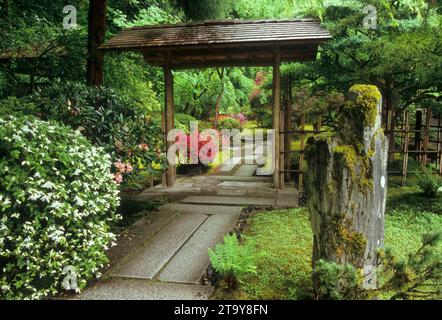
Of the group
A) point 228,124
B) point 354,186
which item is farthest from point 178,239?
point 228,124

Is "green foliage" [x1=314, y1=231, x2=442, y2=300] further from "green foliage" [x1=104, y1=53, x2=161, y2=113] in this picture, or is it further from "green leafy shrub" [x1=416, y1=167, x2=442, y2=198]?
"green foliage" [x1=104, y1=53, x2=161, y2=113]

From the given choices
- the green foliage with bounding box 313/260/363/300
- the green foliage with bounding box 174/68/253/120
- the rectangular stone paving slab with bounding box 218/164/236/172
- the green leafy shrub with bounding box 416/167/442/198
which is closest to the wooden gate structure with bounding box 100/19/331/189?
the green leafy shrub with bounding box 416/167/442/198

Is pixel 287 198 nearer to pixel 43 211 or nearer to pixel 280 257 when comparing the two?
pixel 280 257

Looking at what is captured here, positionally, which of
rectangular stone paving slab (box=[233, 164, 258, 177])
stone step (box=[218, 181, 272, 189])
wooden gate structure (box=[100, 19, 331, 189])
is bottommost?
stone step (box=[218, 181, 272, 189])

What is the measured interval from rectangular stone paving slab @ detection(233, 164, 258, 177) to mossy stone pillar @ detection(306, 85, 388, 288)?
7206mm

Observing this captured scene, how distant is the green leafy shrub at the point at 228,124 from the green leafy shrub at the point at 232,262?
47.1ft

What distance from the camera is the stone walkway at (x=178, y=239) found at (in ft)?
12.2

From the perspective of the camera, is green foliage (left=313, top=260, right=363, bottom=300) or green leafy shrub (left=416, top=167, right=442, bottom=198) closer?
green foliage (left=313, top=260, right=363, bottom=300)

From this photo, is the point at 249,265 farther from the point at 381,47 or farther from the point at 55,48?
the point at 55,48

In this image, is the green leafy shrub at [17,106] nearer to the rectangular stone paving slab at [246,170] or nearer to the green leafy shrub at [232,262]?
the green leafy shrub at [232,262]

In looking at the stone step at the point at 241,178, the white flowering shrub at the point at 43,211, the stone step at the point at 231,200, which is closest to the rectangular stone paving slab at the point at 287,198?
the stone step at the point at 231,200

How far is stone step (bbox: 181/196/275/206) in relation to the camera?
22.9ft

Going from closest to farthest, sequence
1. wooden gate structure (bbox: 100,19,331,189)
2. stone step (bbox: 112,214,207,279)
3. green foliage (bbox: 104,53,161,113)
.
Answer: stone step (bbox: 112,214,207,279) < wooden gate structure (bbox: 100,19,331,189) < green foliage (bbox: 104,53,161,113)

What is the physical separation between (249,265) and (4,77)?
676cm
